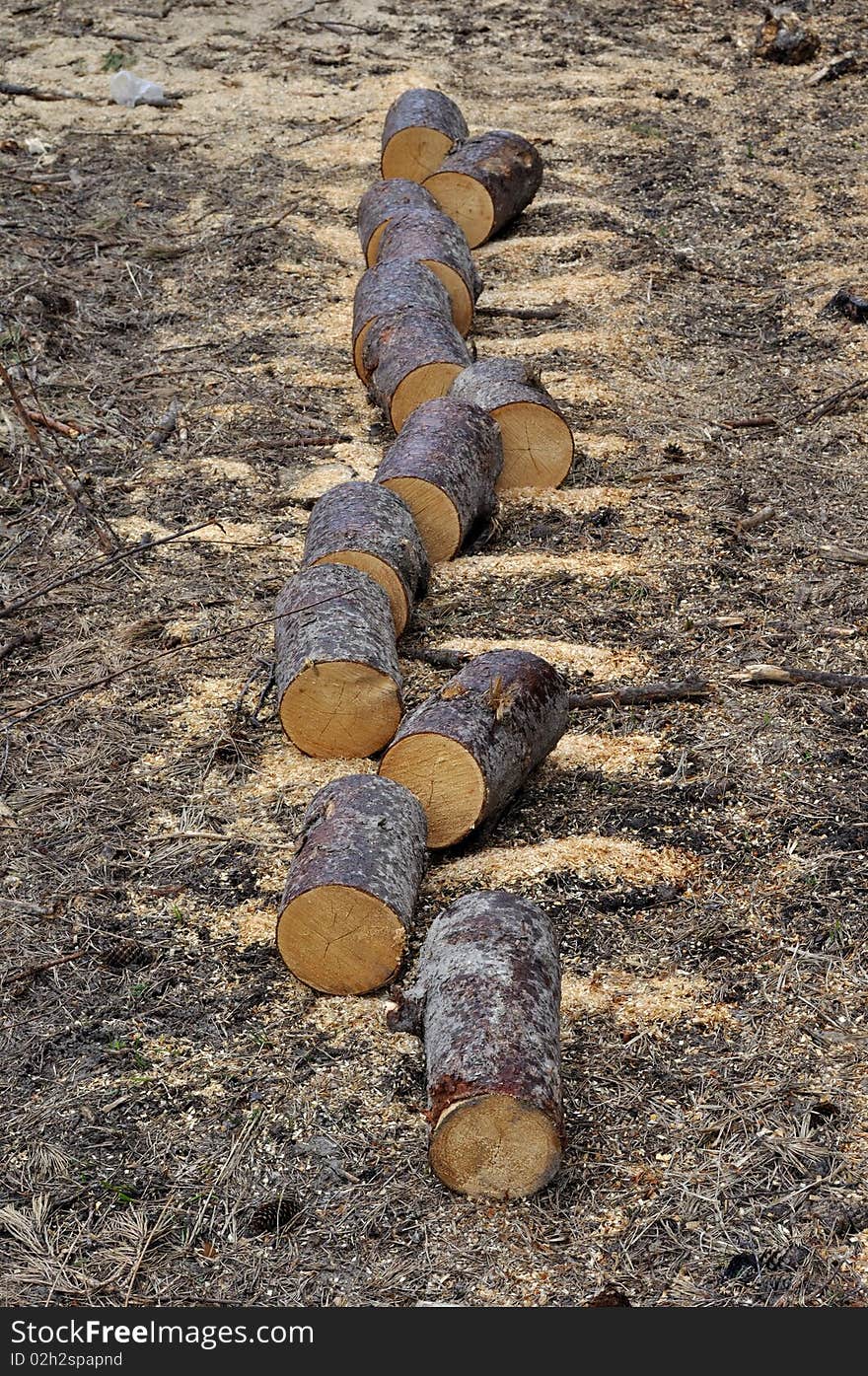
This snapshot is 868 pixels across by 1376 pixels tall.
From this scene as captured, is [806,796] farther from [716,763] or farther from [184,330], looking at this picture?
[184,330]

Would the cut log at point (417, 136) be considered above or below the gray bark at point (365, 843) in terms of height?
above

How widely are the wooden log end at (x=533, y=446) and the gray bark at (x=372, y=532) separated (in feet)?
2.71

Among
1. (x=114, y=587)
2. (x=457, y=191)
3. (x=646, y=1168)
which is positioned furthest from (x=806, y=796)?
(x=457, y=191)

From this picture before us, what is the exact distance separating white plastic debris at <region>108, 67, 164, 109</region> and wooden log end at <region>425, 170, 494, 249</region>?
289 centimetres

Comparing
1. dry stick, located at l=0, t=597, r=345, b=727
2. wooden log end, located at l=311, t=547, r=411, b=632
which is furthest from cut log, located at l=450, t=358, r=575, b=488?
dry stick, located at l=0, t=597, r=345, b=727

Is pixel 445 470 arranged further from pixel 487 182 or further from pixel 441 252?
pixel 487 182

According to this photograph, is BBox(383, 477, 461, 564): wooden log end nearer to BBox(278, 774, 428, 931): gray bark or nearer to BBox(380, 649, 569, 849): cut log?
BBox(380, 649, 569, 849): cut log

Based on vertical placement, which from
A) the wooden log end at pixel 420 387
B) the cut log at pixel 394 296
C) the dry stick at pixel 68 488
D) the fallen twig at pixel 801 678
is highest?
the cut log at pixel 394 296

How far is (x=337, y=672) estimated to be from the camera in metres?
3.75

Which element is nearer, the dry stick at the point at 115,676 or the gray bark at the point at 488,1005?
the gray bark at the point at 488,1005

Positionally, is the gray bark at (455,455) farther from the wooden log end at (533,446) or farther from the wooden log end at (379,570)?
the wooden log end at (379,570)

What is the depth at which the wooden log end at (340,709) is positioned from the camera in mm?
3760

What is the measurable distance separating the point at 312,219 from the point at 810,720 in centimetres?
505

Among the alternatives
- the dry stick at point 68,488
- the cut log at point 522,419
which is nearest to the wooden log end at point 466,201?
the cut log at point 522,419
